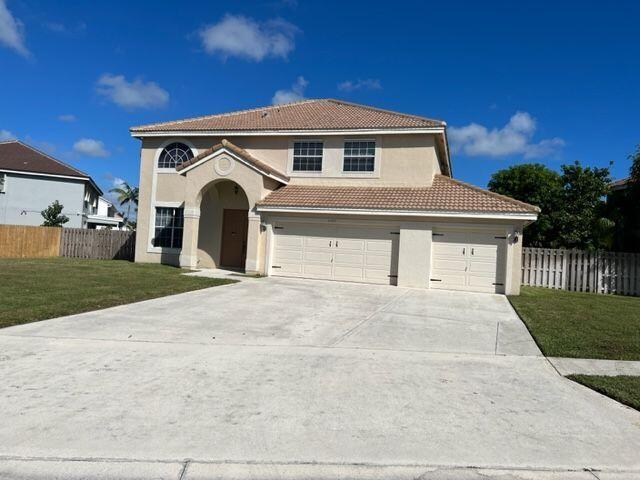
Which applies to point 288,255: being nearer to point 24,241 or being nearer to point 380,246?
point 380,246

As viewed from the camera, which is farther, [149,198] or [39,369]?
[149,198]

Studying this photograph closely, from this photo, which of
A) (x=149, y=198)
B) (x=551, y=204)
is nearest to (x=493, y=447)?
(x=149, y=198)

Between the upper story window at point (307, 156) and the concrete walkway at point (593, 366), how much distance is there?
13.2 metres

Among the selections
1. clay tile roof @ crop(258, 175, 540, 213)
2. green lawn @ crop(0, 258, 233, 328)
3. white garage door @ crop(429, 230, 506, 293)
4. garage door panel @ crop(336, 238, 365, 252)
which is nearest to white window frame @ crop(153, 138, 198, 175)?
green lawn @ crop(0, 258, 233, 328)

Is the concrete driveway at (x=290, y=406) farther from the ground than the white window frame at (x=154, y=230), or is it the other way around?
the white window frame at (x=154, y=230)

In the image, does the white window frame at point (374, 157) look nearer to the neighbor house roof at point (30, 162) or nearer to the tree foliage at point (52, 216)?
the tree foliage at point (52, 216)

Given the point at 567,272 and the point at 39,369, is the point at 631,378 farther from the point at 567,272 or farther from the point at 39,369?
the point at 567,272

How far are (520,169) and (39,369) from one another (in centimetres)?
3654

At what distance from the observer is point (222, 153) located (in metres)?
17.3

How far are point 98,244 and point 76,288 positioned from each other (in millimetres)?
13716

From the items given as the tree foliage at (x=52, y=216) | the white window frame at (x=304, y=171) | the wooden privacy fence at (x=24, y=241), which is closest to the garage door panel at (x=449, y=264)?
the white window frame at (x=304, y=171)

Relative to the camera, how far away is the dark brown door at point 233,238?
1919 centimetres

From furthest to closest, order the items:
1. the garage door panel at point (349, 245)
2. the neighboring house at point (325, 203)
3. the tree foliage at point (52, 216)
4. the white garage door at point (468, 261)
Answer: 1. the tree foliage at point (52, 216)
2. the garage door panel at point (349, 245)
3. the neighboring house at point (325, 203)
4. the white garage door at point (468, 261)

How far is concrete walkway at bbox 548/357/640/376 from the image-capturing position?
20.1 feet
